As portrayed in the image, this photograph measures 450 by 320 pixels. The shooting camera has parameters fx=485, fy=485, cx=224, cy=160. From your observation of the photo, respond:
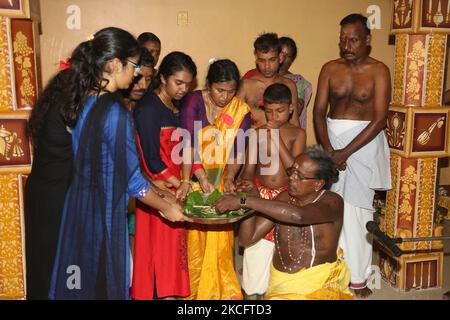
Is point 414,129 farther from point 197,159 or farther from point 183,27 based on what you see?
point 183,27

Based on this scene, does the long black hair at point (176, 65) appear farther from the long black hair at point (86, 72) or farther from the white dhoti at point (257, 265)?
the white dhoti at point (257, 265)

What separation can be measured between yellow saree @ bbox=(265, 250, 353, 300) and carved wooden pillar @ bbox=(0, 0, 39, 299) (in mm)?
2076

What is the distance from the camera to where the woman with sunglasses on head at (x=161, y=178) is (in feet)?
11.8

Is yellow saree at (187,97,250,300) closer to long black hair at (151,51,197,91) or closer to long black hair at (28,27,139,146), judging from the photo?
long black hair at (151,51,197,91)

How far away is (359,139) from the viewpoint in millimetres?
4340

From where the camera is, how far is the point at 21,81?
3.63 meters

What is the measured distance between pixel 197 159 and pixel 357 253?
173 centimetres

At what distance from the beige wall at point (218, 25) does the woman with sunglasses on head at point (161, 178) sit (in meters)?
2.98

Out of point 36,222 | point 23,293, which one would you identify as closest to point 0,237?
A: point 23,293

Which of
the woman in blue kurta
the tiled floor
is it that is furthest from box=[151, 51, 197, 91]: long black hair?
the tiled floor

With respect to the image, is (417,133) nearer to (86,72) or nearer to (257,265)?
(257,265)

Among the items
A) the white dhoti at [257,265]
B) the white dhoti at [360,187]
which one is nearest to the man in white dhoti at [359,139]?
the white dhoti at [360,187]

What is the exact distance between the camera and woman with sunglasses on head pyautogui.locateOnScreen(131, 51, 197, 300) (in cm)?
360

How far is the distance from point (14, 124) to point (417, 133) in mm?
3331
